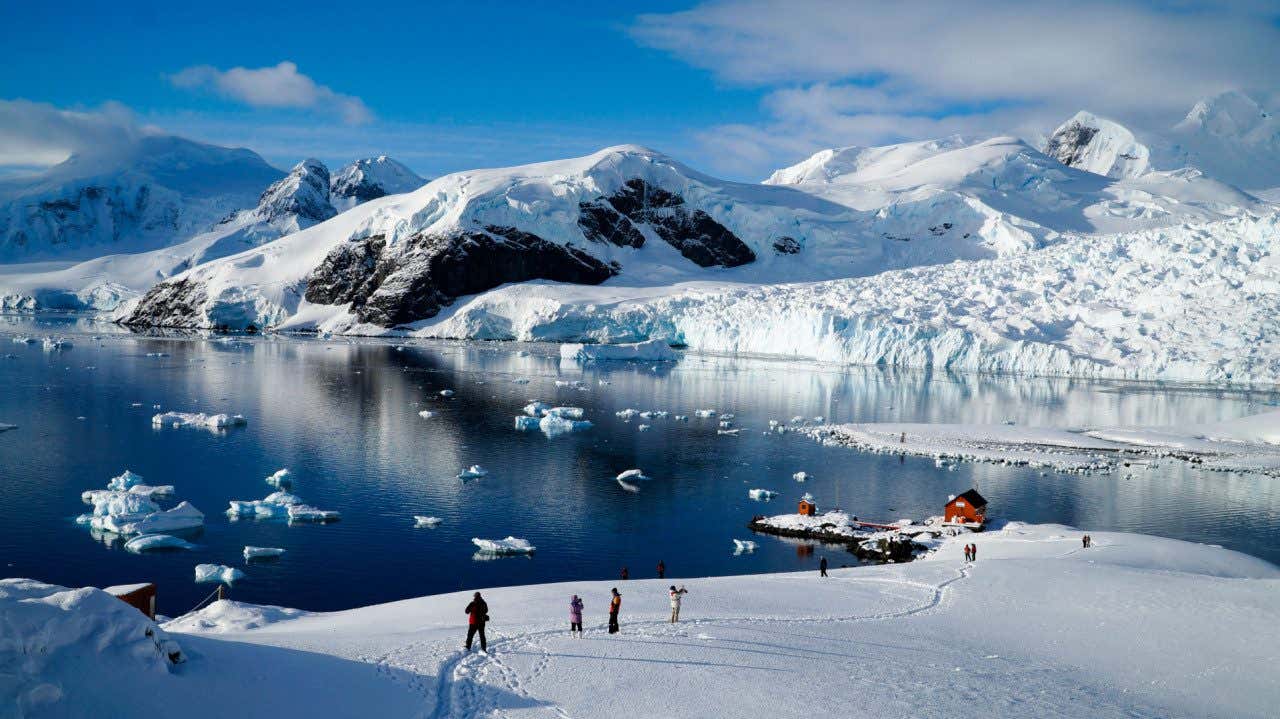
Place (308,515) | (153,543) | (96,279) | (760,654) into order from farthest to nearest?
(96,279), (308,515), (153,543), (760,654)

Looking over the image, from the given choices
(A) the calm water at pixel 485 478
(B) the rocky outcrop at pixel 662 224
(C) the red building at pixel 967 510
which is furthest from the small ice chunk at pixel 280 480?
(B) the rocky outcrop at pixel 662 224

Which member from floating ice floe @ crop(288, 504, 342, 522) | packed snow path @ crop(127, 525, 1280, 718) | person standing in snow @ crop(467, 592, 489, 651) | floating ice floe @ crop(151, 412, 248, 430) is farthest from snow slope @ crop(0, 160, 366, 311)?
person standing in snow @ crop(467, 592, 489, 651)

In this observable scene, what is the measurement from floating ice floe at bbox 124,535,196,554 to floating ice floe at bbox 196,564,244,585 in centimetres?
312

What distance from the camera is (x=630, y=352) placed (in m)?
95.8

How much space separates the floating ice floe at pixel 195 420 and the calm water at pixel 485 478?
1663 mm

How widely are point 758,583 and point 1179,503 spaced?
24651mm

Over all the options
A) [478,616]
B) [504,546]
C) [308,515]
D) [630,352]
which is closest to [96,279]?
[630,352]

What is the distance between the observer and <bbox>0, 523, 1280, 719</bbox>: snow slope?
40.4 ft

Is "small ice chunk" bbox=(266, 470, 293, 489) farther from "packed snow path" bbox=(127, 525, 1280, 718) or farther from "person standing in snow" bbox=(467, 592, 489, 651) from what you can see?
"person standing in snow" bbox=(467, 592, 489, 651)

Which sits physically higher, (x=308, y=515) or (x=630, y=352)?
(x=630, y=352)

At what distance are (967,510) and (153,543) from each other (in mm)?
27376

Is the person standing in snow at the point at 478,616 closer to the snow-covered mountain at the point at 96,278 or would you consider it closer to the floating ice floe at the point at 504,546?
the floating ice floe at the point at 504,546

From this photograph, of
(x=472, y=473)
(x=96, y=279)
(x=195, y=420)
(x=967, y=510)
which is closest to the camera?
(x=967, y=510)

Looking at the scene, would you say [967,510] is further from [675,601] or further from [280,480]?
[280,480]
